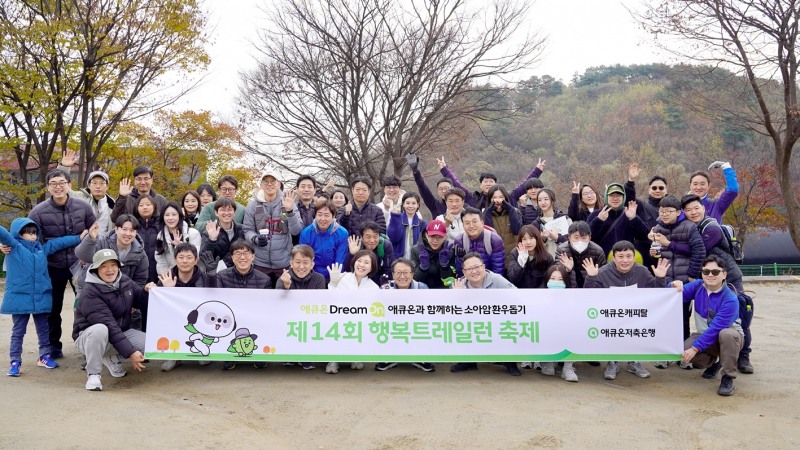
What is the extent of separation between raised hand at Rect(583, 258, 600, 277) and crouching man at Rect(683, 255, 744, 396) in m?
0.89

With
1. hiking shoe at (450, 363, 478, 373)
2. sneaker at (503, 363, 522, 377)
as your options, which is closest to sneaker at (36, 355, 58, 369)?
hiking shoe at (450, 363, 478, 373)

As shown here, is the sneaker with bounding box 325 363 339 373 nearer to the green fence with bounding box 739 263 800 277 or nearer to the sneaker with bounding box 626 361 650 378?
the sneaker with bounding box 626 361 650 378

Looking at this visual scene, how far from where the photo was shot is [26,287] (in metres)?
5.73

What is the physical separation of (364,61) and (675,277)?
10.6m

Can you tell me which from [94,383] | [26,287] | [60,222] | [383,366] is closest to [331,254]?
[383,366]

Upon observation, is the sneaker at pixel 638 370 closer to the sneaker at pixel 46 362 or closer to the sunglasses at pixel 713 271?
the sunglasses at pixel 713 271

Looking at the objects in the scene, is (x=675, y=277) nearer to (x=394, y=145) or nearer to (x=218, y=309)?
(x=218, y=309)

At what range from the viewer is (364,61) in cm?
1477

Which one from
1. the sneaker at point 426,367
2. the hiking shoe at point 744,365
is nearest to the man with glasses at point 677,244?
the hiking shoe at point 744,365

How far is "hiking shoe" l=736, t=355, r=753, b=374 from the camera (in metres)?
5.93

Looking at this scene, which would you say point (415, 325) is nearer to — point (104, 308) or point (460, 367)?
point (460, 367)

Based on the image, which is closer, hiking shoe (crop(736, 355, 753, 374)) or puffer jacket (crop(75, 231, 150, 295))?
puffer jacket (crop(75, 231, 150, 295))

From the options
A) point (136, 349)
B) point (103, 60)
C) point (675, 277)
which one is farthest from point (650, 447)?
point (103, 60)

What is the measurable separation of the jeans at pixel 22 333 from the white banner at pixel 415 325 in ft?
4.08
